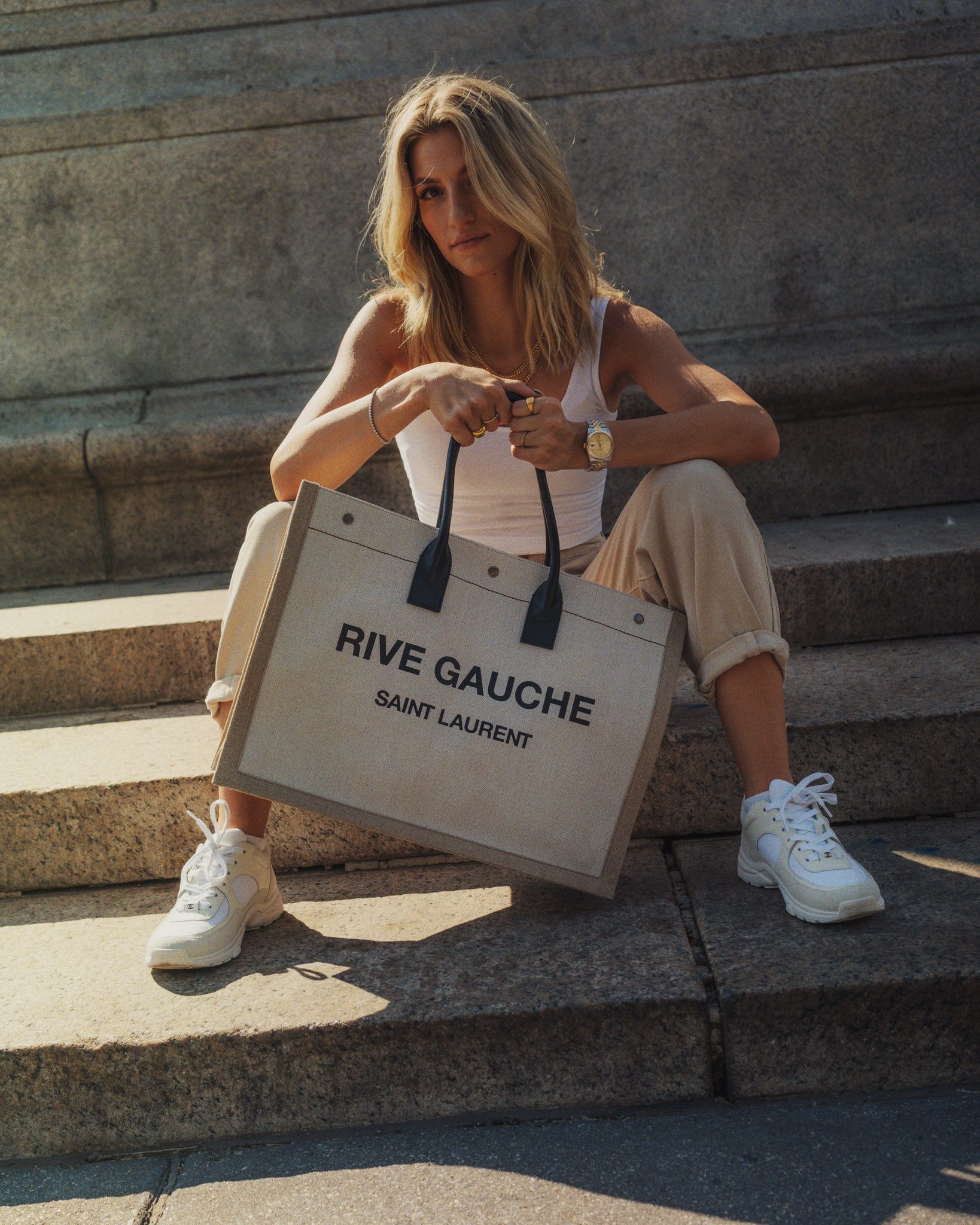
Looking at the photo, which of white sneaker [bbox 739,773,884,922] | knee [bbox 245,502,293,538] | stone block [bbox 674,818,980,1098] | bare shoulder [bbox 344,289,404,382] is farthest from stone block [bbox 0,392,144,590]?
stone block [bbox 674,818,980,1098]

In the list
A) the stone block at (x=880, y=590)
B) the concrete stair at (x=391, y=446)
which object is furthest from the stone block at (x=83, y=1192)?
the stone block at (x=880, y=590)

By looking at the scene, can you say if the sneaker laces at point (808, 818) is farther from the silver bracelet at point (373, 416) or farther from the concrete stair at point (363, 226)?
the concrete stair at point (363, 226)

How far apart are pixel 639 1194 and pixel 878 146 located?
3.51 meters

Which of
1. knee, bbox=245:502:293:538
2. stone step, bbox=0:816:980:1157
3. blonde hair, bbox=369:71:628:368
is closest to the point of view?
stone step, bbox=0:816:980:1157

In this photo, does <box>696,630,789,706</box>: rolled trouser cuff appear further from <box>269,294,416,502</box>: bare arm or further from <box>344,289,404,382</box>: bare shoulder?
<box>344,289,404,382</box>: bare shoulder

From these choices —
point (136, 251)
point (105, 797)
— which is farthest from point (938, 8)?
point (105, 797)

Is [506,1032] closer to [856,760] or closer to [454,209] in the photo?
[856,760]

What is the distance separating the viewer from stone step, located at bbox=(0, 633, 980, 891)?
7.38 feet

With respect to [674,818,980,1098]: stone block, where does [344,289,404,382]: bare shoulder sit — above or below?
above

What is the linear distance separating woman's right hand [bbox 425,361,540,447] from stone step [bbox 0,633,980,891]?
831 millimetres

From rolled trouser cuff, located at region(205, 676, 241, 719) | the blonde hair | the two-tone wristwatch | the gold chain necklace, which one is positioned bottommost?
rolled trouser cuff, located at region(205, 676, 241, 719)

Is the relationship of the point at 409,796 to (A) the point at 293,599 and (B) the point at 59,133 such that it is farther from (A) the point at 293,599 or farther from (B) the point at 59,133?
(B) the point at 59,133

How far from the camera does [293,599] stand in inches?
69.6

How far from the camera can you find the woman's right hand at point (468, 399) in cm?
189
